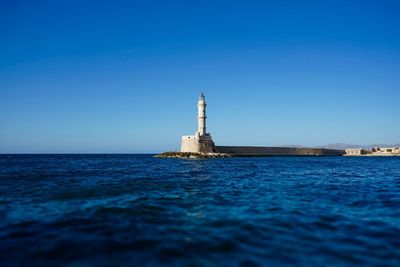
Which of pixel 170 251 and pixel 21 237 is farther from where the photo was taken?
pixel 21 237

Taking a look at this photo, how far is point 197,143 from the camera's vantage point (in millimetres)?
67312

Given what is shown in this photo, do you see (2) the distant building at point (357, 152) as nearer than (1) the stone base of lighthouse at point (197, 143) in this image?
No

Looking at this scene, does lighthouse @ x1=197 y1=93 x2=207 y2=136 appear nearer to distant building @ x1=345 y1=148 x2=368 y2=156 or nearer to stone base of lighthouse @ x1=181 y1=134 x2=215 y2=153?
stone base of lighthouse @ x1=181 y1=134 x2=215 y2=153

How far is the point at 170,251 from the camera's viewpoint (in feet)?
18.7

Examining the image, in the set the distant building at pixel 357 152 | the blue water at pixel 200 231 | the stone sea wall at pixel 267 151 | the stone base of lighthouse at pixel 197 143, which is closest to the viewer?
the blue water at pixel 200 231

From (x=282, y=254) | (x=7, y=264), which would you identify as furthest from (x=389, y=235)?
(x=7, y=264)

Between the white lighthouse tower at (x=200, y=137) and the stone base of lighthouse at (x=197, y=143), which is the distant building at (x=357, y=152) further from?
the white lighthouse tower at (x=200, y=137)

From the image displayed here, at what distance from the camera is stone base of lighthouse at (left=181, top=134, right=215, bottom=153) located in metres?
67.6

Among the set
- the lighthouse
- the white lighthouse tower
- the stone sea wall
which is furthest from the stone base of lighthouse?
the stone sea wall

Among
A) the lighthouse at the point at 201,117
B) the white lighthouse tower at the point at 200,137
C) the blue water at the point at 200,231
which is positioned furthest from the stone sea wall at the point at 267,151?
the blue water at the point at 200,231

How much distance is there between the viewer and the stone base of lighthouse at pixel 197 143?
67.6 meters

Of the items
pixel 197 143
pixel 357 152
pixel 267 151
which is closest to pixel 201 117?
pixel 197 143

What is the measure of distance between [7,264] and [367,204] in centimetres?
1025

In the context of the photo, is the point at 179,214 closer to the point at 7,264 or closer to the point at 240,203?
the point at 240,203
